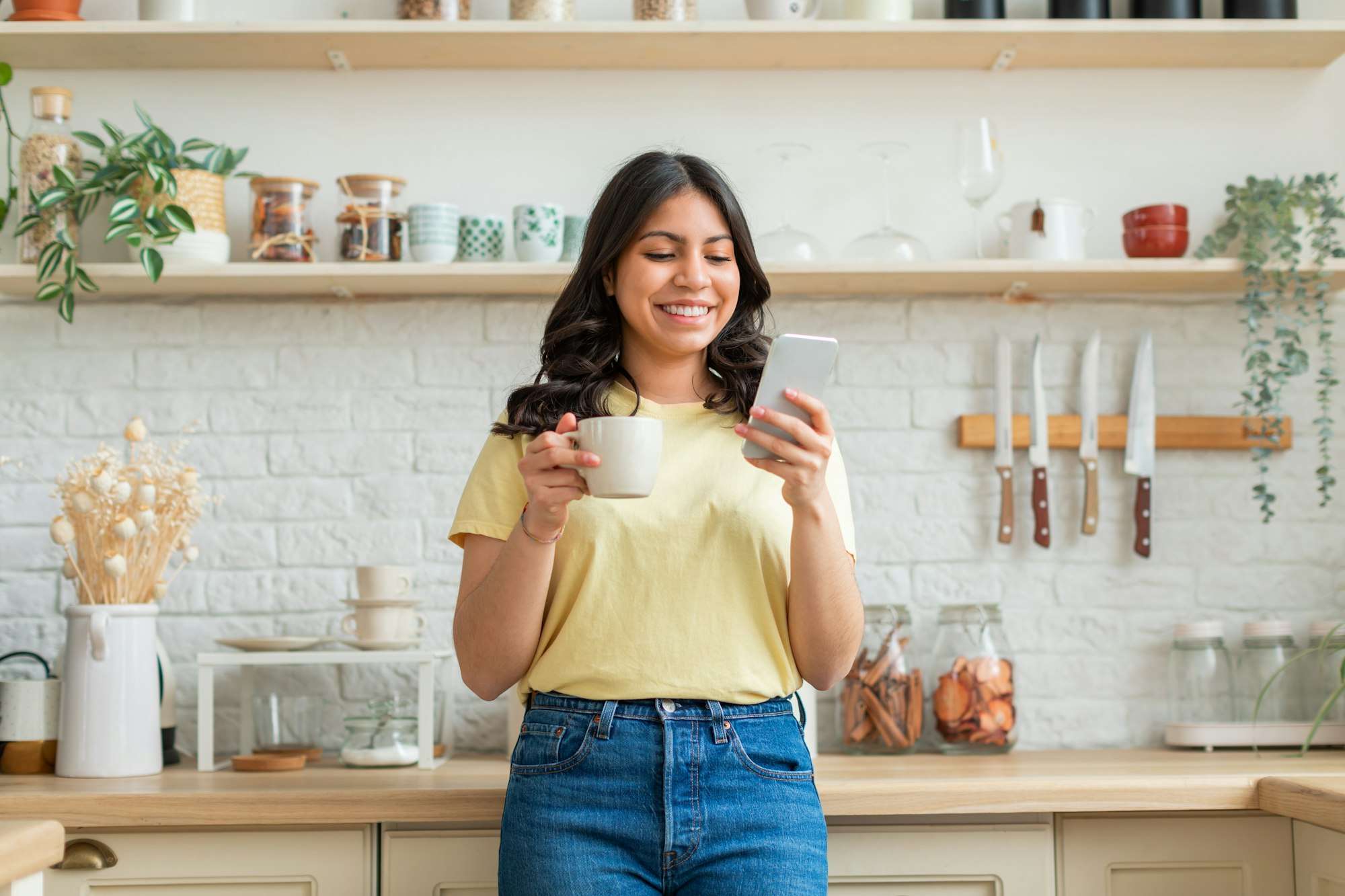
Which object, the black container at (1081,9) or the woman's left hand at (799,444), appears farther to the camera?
the black container at (1081,9)

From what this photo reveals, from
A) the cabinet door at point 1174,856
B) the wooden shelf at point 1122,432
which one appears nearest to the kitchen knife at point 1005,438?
the wooden shelf at point 1122,432

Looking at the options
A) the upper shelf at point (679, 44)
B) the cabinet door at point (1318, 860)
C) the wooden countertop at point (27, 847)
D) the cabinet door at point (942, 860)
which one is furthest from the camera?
the upper shelf at point (679, 44)

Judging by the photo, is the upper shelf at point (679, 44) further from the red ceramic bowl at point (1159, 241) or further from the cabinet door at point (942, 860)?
the cabinet door at point (942, 860)

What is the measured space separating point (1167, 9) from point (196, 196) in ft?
5.78

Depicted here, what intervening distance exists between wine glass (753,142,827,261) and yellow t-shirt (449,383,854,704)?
2.71ft

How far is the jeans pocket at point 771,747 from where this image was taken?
1.36 m

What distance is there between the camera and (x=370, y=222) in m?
2.21

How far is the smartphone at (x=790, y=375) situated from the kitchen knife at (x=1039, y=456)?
1.13m

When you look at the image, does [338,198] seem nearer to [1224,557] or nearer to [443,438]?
[443,438]

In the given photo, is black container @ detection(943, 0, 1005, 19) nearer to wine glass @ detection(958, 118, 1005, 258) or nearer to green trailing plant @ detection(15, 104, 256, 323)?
wine glass @ detection(958, 118, 1005, 258)

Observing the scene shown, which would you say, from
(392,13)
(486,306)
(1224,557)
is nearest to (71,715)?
(486,306)

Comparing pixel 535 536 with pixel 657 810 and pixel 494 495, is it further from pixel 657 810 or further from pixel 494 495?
pixel 657 810

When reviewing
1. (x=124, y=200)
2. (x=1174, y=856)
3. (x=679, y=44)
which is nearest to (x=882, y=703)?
(x=1174, y=856)

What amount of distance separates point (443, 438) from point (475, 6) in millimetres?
821
